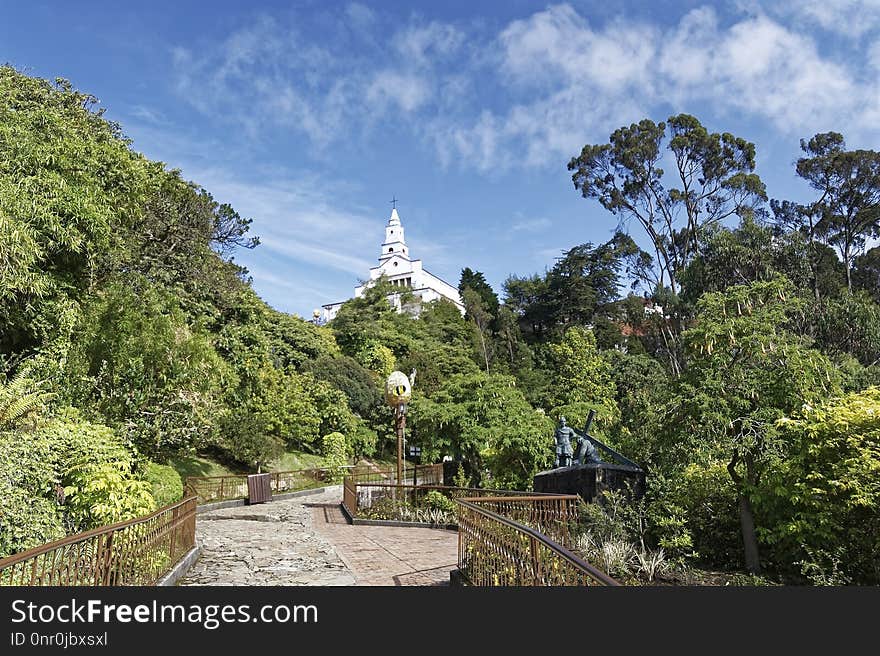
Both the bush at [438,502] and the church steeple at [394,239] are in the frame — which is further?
the church steeple at [394,239]

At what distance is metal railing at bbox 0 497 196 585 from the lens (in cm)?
418

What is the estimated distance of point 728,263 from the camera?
26344 millimetres

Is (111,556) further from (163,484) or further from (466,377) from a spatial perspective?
(466,377)

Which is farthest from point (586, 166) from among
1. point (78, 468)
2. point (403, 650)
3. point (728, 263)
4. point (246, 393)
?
point (403, 650)

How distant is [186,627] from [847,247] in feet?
124

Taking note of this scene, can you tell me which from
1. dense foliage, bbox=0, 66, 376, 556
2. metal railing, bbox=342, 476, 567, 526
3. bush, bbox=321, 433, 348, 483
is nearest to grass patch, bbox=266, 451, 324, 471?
bush, bbox=321, 433, 348, 483

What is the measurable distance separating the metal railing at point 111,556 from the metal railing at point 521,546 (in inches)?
135

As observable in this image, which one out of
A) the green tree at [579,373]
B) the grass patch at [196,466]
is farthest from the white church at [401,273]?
the grass patch at [196,466]

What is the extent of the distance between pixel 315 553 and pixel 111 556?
469 cm

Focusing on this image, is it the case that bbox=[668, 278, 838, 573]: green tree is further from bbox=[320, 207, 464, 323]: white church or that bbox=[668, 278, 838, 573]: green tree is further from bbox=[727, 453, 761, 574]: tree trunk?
bbox=[320, 207, 464, 323]: white church

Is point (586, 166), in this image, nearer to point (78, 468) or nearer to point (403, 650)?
point (78, 468)

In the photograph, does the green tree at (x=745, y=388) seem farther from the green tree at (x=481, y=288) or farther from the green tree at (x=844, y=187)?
the green tree at (x=481, y=288)

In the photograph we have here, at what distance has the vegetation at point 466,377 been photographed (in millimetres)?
7617

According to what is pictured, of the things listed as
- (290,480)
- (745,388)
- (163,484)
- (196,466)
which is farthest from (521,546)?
(196,466)
